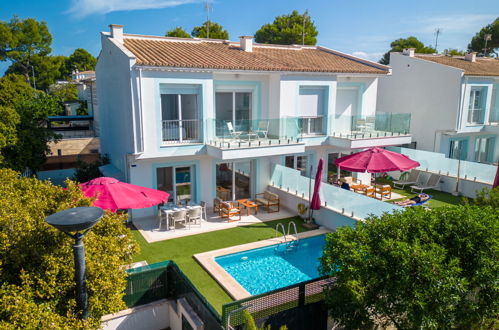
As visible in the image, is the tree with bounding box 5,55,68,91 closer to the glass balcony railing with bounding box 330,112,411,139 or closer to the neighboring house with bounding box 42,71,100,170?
the neighboring house with bounding box 42,71,100,170

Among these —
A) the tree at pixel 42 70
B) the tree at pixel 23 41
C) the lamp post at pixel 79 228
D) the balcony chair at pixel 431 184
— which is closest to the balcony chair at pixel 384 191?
the balcony chair at pixel 431 184

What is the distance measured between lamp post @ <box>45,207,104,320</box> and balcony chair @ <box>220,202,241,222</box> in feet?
35.0

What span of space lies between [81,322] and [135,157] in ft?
34.5

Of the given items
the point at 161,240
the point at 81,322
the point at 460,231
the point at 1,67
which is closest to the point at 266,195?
the point at 161,240

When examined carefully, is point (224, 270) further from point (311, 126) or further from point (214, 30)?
point (214, 30)

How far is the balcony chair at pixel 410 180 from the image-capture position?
22938 mm

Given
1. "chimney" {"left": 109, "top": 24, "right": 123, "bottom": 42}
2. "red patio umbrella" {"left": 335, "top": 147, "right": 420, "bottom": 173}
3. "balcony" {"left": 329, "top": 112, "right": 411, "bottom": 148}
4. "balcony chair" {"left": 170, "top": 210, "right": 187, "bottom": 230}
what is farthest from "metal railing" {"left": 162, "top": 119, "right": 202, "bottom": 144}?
"balcony" {"left": 329, "top": 112, "right": 411, "bottom": 148}

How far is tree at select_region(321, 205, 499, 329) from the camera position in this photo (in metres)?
6.82

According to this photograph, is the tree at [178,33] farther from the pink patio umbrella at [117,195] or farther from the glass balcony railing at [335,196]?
the pink patio umbrella at [117,195]

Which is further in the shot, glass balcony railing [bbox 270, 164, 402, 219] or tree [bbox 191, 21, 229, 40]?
tree [bbox 191, 21, 229, 40]

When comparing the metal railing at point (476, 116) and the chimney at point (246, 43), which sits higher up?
the chimney at point (246, 43)

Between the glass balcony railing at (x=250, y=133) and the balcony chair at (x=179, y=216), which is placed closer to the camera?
the balcony chair at (x=179, y=216)

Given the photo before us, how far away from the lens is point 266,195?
63.0ft

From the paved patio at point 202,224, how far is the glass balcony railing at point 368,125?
5.62 m
